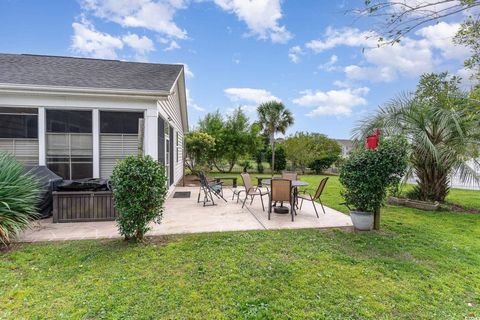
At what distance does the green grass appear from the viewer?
2342mm

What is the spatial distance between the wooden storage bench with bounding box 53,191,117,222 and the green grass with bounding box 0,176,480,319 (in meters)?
1.33

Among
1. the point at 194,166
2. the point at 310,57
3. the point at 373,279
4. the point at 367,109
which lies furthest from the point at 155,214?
the point at 194,166

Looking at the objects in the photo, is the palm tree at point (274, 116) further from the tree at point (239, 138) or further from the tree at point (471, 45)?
the tree at point (471, 45)

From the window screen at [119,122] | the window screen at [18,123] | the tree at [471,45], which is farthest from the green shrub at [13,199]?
the tree at [471,45]

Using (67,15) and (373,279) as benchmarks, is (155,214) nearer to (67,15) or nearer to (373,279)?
(373,279)

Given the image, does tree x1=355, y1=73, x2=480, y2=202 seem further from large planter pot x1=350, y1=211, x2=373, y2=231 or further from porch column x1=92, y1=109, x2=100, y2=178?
porch column x1=92, y1=109, x2=100, y2=178

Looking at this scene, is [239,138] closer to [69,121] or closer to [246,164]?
[246,164]

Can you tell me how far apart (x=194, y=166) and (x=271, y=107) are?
32.1ft

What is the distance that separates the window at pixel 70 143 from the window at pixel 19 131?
0.34m

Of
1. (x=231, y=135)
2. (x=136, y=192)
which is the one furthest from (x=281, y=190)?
(x=231, y=135)

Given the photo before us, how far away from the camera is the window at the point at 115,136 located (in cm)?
620

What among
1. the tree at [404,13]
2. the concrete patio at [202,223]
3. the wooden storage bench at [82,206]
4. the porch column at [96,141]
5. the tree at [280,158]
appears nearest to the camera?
the tree at [404,13]

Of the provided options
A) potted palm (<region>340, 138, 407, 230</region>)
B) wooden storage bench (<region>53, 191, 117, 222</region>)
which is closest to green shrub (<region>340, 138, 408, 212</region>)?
potted palm (<region>340, 138, 407, 230</region>)

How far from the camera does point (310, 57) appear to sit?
38.0 ft
